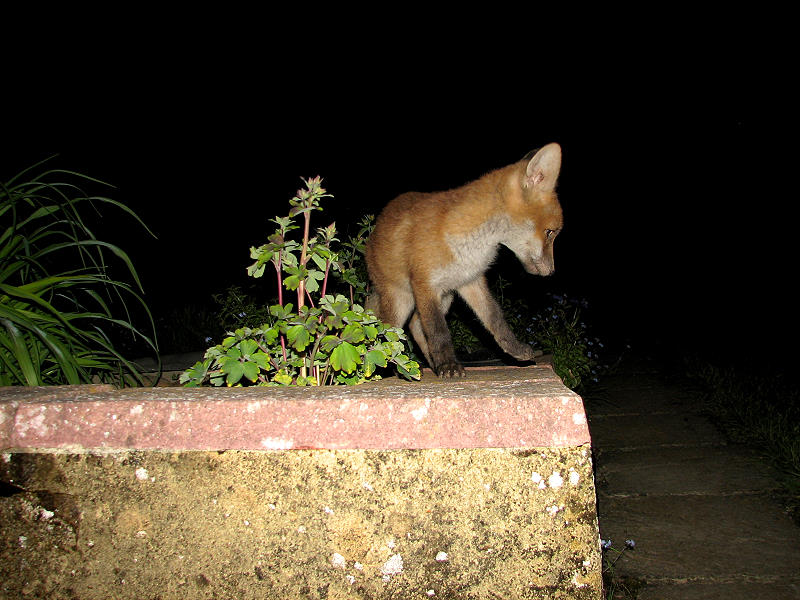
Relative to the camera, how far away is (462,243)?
2.72 metres

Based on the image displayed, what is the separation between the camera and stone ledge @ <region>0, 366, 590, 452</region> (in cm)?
121

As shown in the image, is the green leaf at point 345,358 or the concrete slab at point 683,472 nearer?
the green leaf at point 345,358

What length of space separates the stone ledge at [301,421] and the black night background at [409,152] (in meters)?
5.47

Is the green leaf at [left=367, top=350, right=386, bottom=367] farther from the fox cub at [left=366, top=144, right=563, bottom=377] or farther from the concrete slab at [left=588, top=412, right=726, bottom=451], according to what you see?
the concrete slab at [left=588, top=412, right=726, bottom=451]

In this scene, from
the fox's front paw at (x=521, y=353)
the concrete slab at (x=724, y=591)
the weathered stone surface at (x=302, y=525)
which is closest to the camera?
the weathered stone surface at (x=302, y=525)

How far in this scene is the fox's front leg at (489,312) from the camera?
287 cm

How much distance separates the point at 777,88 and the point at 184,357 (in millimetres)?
8090

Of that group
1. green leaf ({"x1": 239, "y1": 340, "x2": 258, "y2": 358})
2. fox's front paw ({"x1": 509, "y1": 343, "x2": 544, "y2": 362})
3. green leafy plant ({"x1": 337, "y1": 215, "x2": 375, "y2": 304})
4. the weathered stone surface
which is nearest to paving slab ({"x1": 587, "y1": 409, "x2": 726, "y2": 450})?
fox's front paw ({"x1": 509, "y1": 343, "x2": 544, "y2": 362})

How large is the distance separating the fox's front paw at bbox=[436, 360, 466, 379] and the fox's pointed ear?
949mm

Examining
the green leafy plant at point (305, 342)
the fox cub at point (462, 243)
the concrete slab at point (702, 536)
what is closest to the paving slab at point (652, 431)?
the concrete slab at point (702, 536)

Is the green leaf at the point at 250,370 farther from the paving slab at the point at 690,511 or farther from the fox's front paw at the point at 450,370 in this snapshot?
the paving slab at the point at 690,511

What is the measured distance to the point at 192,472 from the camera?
127 centimetres

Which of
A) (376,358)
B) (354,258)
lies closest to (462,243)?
(354,258)

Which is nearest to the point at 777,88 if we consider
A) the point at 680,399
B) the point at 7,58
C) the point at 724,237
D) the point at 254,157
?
the point at 724,237
